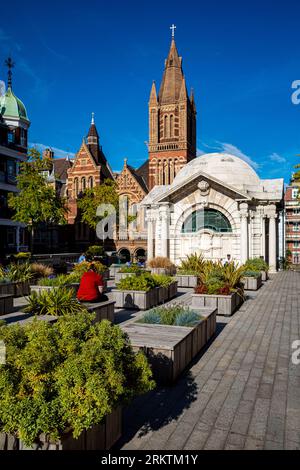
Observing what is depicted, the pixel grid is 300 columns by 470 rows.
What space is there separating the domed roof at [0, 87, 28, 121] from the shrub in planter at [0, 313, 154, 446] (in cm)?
4091

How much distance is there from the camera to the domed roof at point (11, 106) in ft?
132

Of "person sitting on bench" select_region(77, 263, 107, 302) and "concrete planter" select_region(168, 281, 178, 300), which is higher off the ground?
"person sitting on bench" select_region(77, 263, 107, 302)

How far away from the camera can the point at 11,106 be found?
40375 mm

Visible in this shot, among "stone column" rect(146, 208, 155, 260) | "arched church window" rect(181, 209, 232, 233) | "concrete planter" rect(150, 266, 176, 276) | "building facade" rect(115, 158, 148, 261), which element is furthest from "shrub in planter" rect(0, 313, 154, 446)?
"building facade" rect(115, 158, 148, 261)

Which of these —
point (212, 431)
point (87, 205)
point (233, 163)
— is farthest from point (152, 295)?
point (87, 205)

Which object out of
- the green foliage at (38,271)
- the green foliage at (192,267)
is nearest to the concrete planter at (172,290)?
the green foliage at (192,267)

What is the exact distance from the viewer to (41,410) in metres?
3.51

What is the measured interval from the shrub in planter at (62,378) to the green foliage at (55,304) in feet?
15.5

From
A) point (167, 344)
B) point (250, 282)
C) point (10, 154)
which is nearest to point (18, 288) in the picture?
point (167, 344)

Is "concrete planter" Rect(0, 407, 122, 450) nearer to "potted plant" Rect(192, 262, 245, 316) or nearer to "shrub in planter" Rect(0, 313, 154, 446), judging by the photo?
"shrub in planter" Rect(0, 313, 154, 446)

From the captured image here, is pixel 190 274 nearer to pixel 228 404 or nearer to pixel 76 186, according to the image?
pixel 228 404

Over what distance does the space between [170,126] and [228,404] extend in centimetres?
6810

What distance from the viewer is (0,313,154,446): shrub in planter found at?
137 inches
